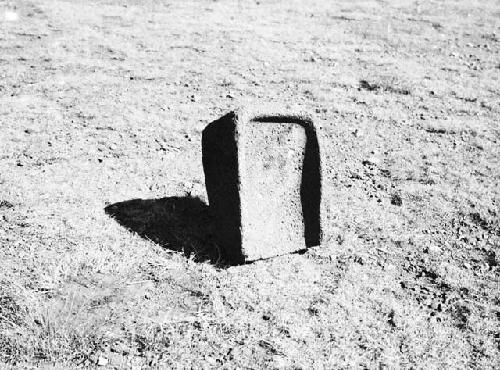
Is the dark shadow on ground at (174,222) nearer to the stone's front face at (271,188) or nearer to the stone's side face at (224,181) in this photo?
the stone's side face at (224,181)

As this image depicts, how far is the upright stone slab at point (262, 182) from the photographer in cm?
298

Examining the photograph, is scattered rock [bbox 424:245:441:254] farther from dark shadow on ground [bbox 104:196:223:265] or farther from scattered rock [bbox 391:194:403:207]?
dark shadow on ground [bbox 104:196:223:265]

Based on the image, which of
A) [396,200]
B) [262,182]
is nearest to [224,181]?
[262,182]

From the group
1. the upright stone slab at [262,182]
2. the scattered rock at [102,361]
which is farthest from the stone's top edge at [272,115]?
the scattered rock at [102,361]

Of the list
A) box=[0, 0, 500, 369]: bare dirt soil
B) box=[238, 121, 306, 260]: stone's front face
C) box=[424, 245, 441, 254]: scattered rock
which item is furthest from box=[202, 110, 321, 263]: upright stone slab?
box=[424, 245, 441, 254]: scattered rock

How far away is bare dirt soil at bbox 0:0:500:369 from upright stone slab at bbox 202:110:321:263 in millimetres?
146

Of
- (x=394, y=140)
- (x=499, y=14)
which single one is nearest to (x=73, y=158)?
(x=394, y=140)

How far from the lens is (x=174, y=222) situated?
363cm

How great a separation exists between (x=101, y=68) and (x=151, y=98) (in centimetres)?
124

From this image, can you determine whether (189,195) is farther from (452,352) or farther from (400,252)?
(452,352)

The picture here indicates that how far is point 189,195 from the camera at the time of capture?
399 cm

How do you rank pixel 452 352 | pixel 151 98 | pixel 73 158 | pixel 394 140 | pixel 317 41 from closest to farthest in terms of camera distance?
pixel 452 352, pixel 73 158, pixel 394 140, pixel 151 98, pixel 317 41

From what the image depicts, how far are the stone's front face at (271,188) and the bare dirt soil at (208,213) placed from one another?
0.52 feet

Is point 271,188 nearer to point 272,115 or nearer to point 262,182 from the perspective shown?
point 262,182
